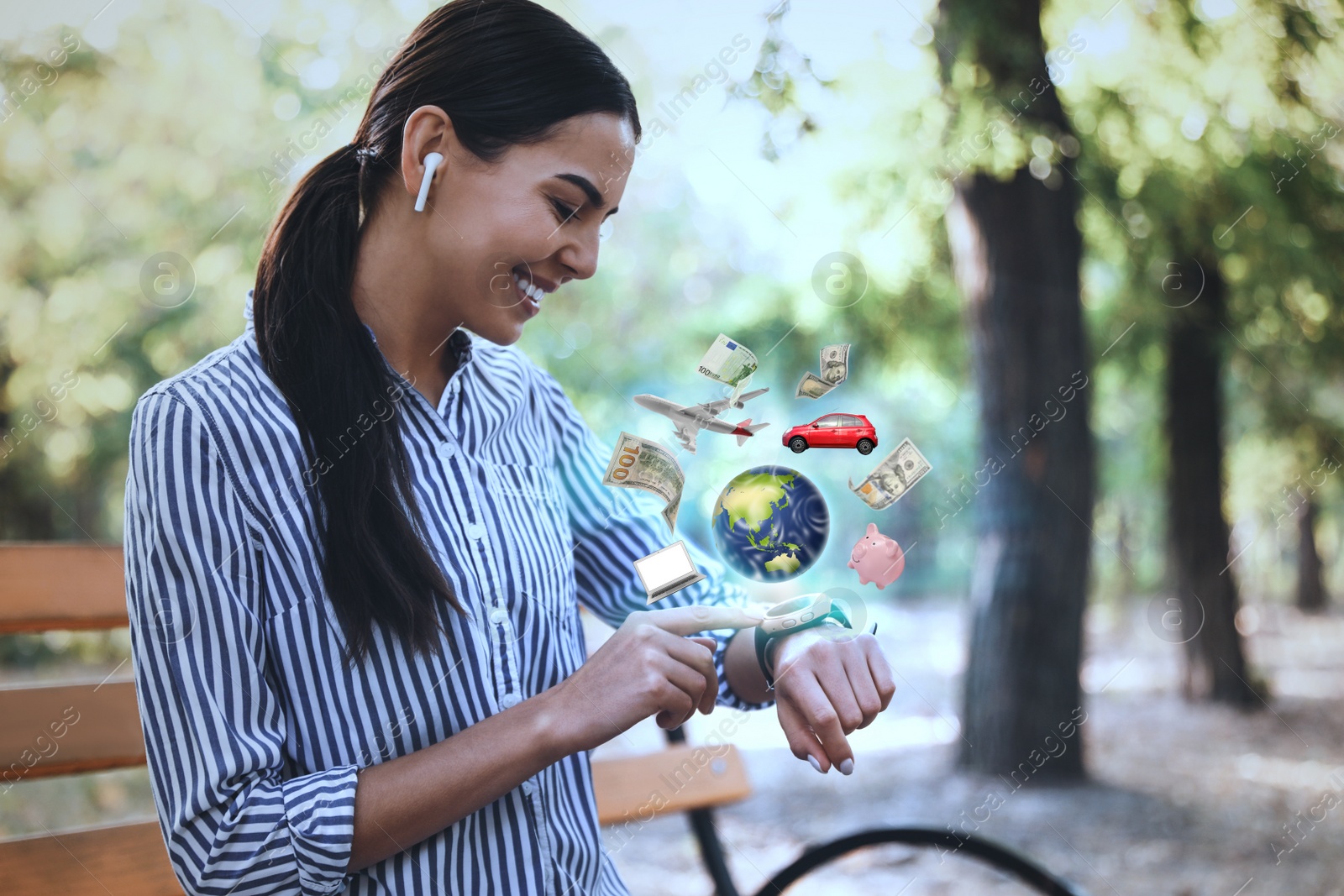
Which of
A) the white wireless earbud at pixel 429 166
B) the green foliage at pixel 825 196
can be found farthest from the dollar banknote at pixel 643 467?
the green foliage at pixel 825 196

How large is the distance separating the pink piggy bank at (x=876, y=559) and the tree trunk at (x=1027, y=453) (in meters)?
2.51

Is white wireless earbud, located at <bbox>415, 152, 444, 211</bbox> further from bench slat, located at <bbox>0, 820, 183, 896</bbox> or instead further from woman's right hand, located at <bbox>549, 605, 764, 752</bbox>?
bench slat, located at <bbox>0, 820, 183, 896</bbox>

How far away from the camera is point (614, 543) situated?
1.08 meters

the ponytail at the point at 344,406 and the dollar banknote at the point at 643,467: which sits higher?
the ponytail at the point at 344,406

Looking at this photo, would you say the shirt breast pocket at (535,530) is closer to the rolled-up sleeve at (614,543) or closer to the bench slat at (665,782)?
the rolled-up sleeve at (614,543)

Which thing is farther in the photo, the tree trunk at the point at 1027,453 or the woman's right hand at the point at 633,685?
the tree trunk at the point at 1027,453

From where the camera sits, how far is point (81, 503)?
16.3 feet

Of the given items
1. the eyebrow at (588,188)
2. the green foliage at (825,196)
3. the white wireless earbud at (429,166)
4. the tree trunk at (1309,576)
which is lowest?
the tree trunk at (1309,576)

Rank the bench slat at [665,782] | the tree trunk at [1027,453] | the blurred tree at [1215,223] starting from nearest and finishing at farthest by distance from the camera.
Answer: the bench slat at [665,782] < the blurred tree at [1215,223] < the tree trunk at [1027,453]

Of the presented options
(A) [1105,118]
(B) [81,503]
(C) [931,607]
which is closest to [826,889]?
(A) [1105,118]

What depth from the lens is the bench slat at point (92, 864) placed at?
3.46ft

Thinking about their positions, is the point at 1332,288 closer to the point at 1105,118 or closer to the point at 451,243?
the point at 1105,118

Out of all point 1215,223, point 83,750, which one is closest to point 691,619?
point 83,750

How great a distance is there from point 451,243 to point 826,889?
105 inches
